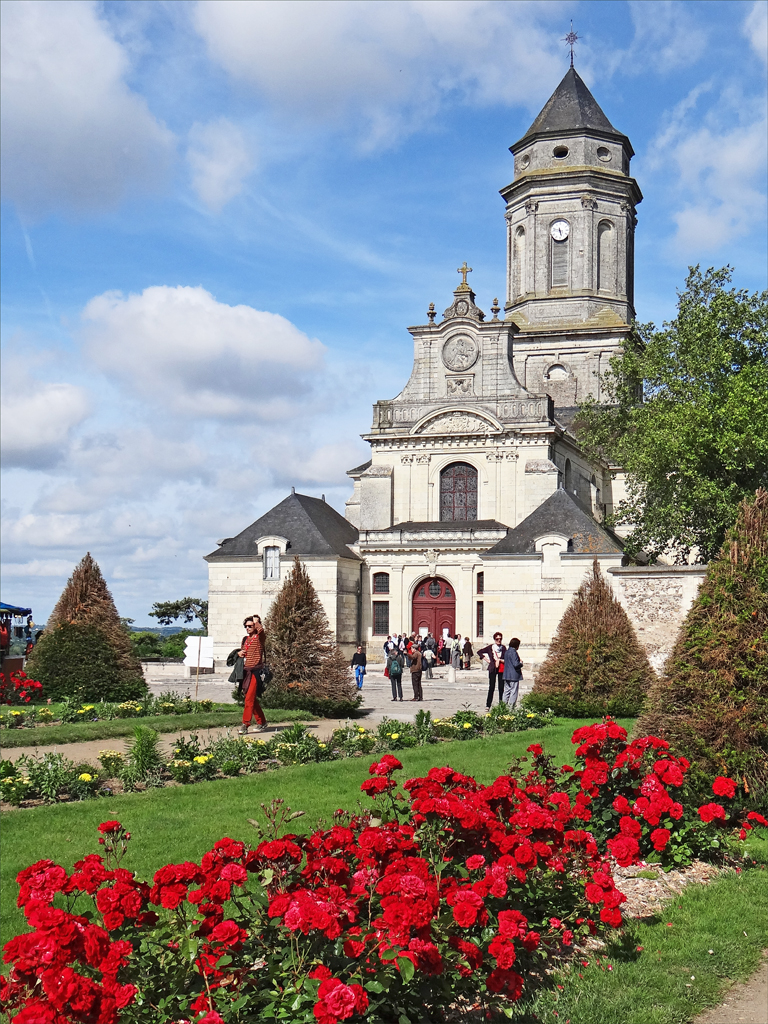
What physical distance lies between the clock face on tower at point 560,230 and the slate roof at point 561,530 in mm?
16704

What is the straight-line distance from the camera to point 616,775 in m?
8.20

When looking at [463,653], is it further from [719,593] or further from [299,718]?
[719,593]

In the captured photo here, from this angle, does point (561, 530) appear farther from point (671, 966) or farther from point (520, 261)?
point (671, 966)

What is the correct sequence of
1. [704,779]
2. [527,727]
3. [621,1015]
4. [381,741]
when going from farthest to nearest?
[527,727] → [381,741] → [704,779] → [621,1015]

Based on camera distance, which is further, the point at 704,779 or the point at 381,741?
the point at 381,741

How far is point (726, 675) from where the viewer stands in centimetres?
968

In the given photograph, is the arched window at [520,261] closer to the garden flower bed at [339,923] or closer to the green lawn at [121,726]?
the green lawn at [121,726]

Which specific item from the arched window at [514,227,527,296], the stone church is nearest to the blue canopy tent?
the stone church

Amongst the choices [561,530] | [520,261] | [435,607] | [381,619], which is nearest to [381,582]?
[381,619]

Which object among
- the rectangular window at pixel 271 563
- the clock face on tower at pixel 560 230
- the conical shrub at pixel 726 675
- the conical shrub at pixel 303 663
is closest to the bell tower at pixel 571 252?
the clock face on tower at pixel 560 230

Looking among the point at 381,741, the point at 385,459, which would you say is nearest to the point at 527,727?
the point at 381,741

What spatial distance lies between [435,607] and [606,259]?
67.0ft

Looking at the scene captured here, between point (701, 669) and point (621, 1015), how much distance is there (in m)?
5.22

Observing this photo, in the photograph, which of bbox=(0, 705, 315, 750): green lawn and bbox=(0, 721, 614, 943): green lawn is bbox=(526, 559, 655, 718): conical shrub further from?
bbox=(0, 721, 614, 943): green lawn
